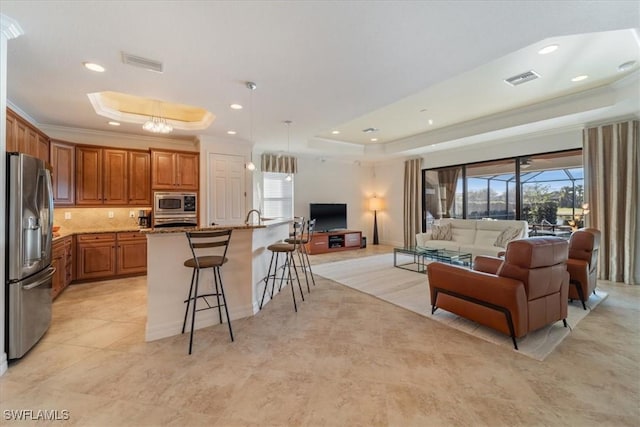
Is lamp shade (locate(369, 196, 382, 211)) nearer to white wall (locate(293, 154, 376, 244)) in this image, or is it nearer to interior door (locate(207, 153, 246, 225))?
white wall (locate(293, 154, 376, 244))

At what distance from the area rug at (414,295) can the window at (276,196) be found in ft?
7.27

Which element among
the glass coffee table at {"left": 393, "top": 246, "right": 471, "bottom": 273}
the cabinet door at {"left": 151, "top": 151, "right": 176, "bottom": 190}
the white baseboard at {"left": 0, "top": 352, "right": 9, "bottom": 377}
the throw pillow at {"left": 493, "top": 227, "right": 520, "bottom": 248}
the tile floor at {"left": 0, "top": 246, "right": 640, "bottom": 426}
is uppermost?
the cabinet door at {"left": 151, "top": 151, "right": 176, "bottom": 190}

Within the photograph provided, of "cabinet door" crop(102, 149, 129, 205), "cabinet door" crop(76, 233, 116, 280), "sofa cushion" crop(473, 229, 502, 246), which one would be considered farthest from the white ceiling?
"sofa cushion" crop(473, 229, 502, 246)

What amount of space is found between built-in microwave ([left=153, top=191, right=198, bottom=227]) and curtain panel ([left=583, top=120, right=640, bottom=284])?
286 inches

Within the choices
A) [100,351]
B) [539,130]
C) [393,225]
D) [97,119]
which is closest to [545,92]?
[539,130]

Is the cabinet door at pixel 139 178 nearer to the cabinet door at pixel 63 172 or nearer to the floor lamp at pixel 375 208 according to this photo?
the cabinet door at pixel 63 172

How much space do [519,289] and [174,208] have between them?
17.5 ft

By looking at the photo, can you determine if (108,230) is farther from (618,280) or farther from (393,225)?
(618,280)

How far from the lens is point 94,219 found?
496 cm

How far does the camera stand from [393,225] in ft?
27.9

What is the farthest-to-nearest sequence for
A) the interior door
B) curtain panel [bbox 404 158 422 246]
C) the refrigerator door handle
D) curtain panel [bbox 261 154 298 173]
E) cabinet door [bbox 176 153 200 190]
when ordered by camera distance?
curtain panel [bbox 404 158 422 246]
curtain panel [bbox 261 154 298 173]
the interior door
cabinet door [bbox 176 153 200 190]
the refrigerator door handle

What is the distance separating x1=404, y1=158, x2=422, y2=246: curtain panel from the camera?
7594 mm

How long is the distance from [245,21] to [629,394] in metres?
3.81

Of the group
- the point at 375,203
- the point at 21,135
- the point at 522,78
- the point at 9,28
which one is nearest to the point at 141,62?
the point at 9,28
